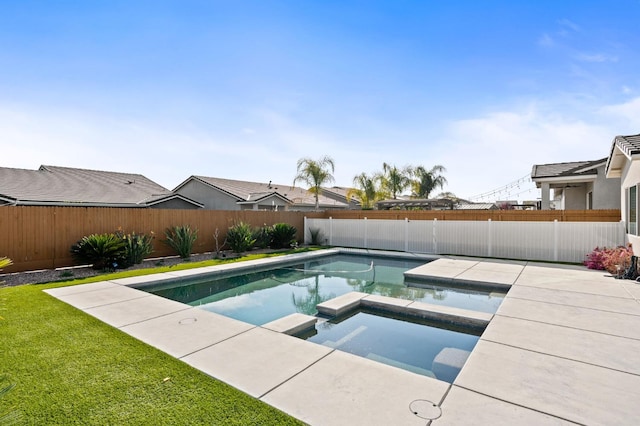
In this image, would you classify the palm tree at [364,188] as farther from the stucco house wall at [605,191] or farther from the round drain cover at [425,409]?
the round drain cover at [425,409]

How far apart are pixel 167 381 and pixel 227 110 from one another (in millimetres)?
12494

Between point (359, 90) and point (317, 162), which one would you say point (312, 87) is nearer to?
point (359, 90)

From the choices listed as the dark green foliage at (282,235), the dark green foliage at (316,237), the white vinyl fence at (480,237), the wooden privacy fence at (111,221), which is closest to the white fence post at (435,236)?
the white vinyl fence at (480,237)

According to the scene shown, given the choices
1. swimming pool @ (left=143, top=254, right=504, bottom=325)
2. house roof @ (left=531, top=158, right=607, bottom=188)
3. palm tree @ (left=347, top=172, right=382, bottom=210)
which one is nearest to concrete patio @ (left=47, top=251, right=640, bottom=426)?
swimming pool @ (left=143, top=254, right=504, bottom=325)

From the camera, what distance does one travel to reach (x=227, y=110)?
13859 millimetres

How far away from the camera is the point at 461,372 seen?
3.33m

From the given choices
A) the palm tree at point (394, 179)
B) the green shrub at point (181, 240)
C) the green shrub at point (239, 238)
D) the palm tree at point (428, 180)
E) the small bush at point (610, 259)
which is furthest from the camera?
the palm tree at point (428, 180)

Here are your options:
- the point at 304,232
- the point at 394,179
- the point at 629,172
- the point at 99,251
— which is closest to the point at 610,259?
the point at 629,172

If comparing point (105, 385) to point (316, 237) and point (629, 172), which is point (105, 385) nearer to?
point (629, 172)

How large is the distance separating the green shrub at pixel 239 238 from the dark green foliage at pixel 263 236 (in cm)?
98

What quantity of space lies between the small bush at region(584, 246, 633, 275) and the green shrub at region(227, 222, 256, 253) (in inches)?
443

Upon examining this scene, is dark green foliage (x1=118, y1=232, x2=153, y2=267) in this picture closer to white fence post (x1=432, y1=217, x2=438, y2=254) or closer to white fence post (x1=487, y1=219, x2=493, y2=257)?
white fence post (x1=432, y1=217, x2=438, y2=254)

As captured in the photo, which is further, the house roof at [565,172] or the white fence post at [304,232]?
the white fence post at [304,232]

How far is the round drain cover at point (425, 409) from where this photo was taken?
255 cm
